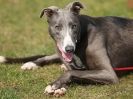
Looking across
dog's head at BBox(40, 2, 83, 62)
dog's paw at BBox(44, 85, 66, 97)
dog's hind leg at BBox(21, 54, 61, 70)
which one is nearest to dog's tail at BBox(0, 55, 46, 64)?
dog's hind leg at BBox(21, 54, 61, 70)

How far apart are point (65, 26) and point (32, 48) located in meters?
3.19

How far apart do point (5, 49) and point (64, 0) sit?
190 inches

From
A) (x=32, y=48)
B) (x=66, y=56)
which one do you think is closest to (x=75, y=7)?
(x=66, y=56)

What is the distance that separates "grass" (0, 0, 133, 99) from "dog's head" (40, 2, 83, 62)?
66cm

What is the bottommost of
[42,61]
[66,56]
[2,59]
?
[42,61]

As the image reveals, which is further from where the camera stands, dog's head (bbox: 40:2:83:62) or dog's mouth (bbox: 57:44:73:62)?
dog's mouth (bbox: 57:44:73:62)

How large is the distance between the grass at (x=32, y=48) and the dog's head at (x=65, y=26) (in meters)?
0.66

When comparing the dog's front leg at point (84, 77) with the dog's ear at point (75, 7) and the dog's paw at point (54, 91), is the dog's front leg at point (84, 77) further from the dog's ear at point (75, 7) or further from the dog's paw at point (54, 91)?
the dog's ear at point (75, 7)

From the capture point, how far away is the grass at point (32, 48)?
881 centimetres

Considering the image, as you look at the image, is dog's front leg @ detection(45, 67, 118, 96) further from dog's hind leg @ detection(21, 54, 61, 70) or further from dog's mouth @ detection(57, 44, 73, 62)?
dog's hind leg @ detection(21, 54, 61, 70)

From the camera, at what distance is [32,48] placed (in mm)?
12234

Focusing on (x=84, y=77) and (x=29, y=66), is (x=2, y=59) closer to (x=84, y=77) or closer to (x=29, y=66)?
(x=29, y=66)

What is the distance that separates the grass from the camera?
881 cm

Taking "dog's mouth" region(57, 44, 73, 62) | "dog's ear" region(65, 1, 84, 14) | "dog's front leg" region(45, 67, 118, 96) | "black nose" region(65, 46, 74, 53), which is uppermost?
"dog's ear" region(65, 1, 84, 14)
